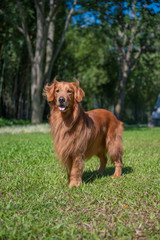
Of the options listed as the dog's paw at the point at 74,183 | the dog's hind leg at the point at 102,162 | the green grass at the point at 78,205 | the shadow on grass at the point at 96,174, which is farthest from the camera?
the dog's hind leg at the point at 102,162

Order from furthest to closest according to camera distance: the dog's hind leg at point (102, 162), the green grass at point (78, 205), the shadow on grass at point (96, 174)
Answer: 1. the dog's hind leg at point (102, 162)
2. the shadow on grass at point (96, 174)
3. the green grass at point (78, 205)

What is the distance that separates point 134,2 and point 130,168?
11.2 meters

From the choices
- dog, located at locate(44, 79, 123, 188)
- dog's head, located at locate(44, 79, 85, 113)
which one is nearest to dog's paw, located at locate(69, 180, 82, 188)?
dog, located at locate(44, 79, 123, 188)

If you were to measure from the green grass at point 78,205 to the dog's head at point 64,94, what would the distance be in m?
1.27

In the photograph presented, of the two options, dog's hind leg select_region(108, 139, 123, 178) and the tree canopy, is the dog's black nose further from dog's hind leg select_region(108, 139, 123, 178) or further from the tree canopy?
the tree canopy

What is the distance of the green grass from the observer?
97.3 inches

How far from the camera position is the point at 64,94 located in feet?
13.2

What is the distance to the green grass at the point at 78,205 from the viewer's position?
2473mm

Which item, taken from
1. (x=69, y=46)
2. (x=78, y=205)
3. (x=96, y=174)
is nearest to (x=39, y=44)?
(x=96, y=174)

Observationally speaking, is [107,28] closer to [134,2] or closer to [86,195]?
[134,2]

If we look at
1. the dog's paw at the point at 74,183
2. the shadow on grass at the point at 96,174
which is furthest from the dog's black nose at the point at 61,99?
the shadow on grass at the point at 96,174

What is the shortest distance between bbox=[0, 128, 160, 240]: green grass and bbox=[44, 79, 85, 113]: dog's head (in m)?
1.27

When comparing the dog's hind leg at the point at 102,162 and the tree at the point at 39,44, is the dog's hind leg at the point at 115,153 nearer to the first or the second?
the dog's hind leg at the point at 102,162

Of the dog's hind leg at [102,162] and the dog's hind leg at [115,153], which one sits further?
the dog's hind leg at [102,162]
